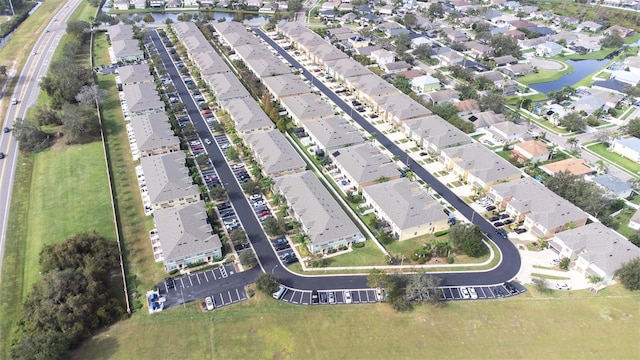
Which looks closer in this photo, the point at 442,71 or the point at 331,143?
the point at 331,143

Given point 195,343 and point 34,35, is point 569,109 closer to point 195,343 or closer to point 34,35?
point 195,343

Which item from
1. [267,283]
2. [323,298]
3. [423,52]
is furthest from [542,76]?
[267,283]

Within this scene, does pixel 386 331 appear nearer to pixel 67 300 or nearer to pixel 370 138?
pixel 67 300

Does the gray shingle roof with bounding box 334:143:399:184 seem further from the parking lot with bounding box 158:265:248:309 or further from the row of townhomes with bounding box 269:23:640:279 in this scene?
the parking lot with bounding box 158:265:248:309

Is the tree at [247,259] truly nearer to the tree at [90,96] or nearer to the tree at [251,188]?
the tree at [251,188]

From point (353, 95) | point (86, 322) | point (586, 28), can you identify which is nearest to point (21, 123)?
point (86, 322)
